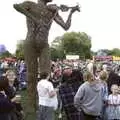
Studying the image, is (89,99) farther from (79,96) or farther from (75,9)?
(75,9)

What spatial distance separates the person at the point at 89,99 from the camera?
29.4 feet

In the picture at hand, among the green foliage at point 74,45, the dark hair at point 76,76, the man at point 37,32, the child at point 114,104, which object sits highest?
the green foliage at point 74,45

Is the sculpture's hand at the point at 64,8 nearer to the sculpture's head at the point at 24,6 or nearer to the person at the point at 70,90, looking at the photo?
the sculpture's head at the point at 24,6

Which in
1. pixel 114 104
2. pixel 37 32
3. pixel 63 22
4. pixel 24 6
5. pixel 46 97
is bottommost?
pixel 114 104

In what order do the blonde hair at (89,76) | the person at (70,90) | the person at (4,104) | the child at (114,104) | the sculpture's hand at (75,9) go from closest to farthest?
the person at (4,104)
the blonde hair at (89,76)
the sculpture's hand at (75,9)
the child at (114,104)
the person at (70,90)

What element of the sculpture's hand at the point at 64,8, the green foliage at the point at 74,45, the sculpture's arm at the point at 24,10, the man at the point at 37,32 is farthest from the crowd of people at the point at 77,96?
the green foliage at the point at 74,45

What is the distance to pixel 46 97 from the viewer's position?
9703 mm

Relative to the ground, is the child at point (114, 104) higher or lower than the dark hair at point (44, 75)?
lower

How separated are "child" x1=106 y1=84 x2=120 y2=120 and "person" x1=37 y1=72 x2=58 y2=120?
103 cm

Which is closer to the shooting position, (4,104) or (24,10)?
(4,104)

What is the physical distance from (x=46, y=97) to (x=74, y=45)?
97.4 m

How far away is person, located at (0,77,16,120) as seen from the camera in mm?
7156

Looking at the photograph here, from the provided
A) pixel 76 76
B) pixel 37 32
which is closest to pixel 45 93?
pixel 76 76

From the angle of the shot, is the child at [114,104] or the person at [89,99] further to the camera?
the child at [114,104]
